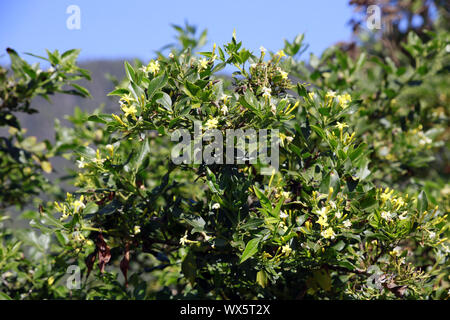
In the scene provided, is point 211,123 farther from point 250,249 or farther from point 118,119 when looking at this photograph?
→ point 250,249

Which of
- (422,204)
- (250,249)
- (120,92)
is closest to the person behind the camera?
(250,249)

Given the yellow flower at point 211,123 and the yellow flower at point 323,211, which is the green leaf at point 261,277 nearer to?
the yellow flower at point 323,211

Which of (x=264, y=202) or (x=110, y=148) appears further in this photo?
(x=110, y=148)

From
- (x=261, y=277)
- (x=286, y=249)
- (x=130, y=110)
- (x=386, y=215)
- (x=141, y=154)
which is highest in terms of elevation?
(x=130, y=110)

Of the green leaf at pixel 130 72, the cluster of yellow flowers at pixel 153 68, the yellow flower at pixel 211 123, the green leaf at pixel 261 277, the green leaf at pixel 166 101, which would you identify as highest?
the cluster of yellow flowers at pixel 153 68

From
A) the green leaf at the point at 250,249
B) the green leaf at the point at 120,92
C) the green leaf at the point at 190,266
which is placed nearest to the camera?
the green leaf at the point at 250,249

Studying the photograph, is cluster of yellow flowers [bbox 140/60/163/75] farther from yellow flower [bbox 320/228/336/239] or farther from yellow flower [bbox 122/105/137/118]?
yellow flower [bbox 320/228/336/239]

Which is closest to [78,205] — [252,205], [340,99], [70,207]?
[70,207]

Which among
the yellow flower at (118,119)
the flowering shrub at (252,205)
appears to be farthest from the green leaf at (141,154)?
the yellow flower at (118,119)

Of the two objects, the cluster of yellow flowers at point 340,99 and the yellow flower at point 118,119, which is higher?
the cluster of yellow flowers at point 340,99

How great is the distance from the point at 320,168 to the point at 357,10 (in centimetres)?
413

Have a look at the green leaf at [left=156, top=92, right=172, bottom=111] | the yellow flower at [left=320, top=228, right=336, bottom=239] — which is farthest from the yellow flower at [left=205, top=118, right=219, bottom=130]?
the yellow flower at [left=320, top=228, right=336, bottom=239]
